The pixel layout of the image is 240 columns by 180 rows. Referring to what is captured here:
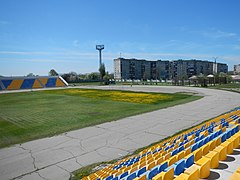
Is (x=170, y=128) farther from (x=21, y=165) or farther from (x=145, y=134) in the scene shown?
(x=21, y=165)

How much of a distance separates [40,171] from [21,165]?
3.39 feet

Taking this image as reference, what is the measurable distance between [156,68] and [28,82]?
299 feet

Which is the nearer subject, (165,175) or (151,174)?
(165,175)

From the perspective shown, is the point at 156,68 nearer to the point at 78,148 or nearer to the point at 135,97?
the point at 135,97

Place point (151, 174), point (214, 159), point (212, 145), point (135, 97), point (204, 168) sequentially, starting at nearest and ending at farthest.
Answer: point (204, 168) < point (151, 174) < point (214, 159) < point (212, 145) < point (135, 97)

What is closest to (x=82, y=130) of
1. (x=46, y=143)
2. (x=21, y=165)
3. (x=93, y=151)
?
(x=46, y=143)

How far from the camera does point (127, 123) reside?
41.0ft

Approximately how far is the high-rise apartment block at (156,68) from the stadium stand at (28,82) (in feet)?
209

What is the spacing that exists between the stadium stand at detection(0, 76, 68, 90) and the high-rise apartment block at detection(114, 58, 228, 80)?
6359cm

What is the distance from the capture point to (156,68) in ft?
436

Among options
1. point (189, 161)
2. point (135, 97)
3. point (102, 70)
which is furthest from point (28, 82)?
point (189, 161)

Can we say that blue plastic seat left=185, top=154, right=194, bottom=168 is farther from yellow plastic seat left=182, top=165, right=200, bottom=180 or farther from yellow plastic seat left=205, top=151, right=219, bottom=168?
yellow plastic seat left=182, top=165, right=200, bottom=180

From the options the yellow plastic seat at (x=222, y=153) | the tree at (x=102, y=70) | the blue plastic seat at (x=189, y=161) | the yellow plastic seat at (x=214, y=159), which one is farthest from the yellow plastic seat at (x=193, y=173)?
the tree at (x=102, y=70)

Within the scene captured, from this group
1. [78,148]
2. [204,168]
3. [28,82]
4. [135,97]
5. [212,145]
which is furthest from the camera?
[28,82]
